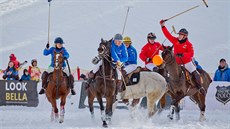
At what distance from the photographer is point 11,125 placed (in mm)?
15102

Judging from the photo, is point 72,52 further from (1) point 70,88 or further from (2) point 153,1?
(1) point 70,88

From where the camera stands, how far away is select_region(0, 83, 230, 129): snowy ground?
597 inches

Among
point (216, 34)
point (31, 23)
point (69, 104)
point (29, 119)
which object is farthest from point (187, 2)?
point (29, 119)

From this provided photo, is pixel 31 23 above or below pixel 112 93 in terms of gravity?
above

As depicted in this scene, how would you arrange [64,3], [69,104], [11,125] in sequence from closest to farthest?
[11,125] → [69,104] → [64,3]

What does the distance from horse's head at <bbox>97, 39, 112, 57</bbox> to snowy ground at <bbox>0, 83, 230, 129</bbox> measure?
1813 millimetres

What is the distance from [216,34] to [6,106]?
34356 millimetres

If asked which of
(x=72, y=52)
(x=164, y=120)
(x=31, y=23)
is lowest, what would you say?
(x=164, y=120)

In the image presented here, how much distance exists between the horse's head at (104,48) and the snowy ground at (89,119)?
71.4 inches

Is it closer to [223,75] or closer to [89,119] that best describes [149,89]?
[89,119]

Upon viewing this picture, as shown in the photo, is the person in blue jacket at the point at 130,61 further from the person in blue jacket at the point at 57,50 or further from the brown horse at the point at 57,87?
the brown horse at the point at 57,87

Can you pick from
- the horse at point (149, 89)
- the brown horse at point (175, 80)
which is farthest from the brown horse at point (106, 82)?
the brown horse at point (175, 80)

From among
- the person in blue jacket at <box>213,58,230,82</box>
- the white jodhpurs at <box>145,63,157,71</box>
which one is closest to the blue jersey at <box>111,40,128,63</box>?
the white jodhpurs at <box>145,63,157,71</box>

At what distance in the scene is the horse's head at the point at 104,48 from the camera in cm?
1491
